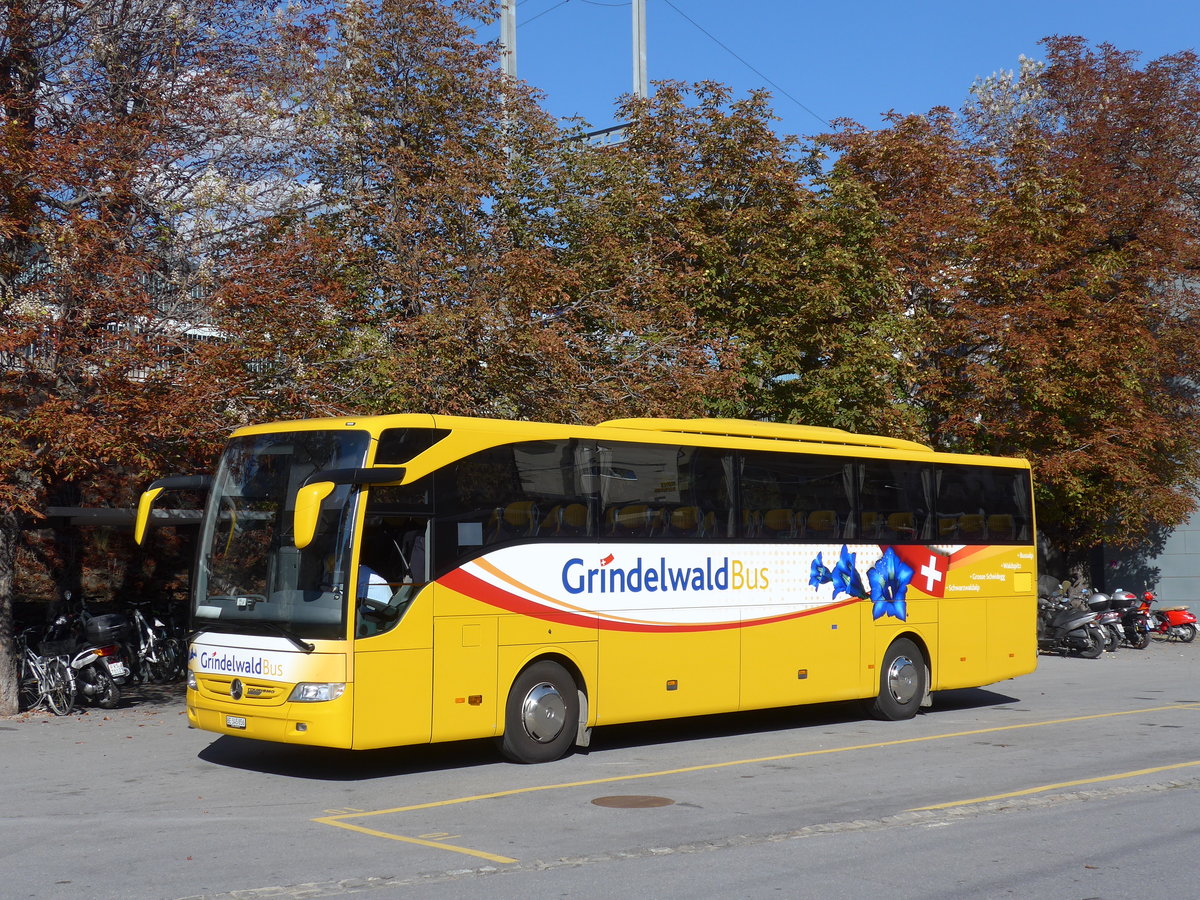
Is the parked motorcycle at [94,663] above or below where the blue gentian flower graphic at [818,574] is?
below

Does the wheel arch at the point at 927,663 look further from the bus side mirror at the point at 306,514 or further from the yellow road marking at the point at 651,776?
the bus side mirror at the point at 306,514

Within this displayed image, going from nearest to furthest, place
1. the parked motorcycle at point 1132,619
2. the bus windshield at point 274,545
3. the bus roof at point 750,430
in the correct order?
the bus windshield at point 274,545 → the bus roof at point 750,430 → the parked motorcycle at point 1132,619

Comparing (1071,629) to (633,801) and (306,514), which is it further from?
(306,514)

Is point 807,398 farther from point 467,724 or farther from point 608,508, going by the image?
point 467,724

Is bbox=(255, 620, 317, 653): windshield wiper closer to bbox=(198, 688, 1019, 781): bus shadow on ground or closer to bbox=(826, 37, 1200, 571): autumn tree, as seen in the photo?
bbox=(198, 688, 1019, 781): bus shadow on ground

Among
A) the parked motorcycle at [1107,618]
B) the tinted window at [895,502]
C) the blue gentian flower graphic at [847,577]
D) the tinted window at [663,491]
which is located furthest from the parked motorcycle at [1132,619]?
the tinted window at [663,491]

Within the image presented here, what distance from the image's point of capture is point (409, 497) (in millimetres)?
11516

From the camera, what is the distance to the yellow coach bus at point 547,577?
11.2 meters

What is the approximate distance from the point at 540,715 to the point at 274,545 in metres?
3.05

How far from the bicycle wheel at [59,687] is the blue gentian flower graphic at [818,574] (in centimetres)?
933

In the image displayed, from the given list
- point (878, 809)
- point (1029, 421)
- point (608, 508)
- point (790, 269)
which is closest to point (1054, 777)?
point (878, 809)

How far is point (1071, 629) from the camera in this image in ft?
88.4

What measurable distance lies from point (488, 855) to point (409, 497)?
4046 millimetres

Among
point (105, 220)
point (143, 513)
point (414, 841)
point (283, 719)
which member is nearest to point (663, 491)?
point (283, 719)
